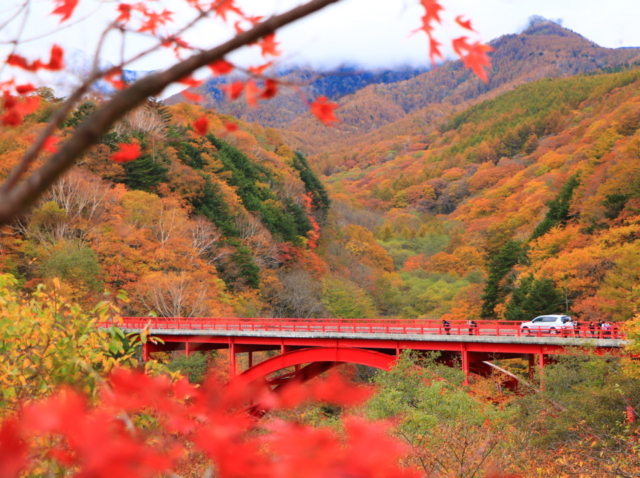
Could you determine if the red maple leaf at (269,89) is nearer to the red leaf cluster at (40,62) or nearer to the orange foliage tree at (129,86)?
the orange foliage tree at (129,86)

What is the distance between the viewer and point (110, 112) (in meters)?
1.31

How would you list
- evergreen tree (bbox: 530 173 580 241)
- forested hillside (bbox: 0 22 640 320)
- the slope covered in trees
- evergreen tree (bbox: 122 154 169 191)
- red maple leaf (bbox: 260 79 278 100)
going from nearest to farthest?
red maple leaf (bbox: 260 79 278 100) < forested hillside (bbox: 0 22 640 320) < evergreen tree (bbox: 122 154 169 191) < evergreen tree (bbox: 530 173 580 241) < the slope covered in trees

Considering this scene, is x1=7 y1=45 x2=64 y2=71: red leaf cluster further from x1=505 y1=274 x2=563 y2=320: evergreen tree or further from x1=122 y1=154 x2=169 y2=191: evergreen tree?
x1=122 y1=154 x2=169 y2=191: evergreen tree

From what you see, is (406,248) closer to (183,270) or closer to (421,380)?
(183,270)

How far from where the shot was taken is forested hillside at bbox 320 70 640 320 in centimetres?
2891

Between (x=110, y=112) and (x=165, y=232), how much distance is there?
32796mm

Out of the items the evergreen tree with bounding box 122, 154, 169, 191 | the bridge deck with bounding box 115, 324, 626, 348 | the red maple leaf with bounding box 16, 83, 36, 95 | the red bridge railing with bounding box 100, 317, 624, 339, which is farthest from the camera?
the evergreen tree with bounding box 122, 154, 169, 191

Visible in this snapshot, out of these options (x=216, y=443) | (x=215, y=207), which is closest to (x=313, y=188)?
(x=215, y=207)

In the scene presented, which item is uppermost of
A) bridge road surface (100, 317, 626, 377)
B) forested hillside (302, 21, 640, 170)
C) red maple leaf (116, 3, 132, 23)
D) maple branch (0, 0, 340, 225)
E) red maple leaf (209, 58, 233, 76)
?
forested hillside (302, 21, 640, 170)

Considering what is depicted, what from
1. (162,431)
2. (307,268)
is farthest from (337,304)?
(162,431)

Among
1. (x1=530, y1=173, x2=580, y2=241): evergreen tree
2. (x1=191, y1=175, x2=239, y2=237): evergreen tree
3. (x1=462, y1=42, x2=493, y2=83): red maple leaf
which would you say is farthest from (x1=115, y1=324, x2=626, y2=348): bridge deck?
(x1=530, y1=173, x2=580, y2=241): evergreen tree

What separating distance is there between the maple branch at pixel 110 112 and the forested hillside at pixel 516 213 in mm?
21193

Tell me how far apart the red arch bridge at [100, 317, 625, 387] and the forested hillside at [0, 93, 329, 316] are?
15.0ft

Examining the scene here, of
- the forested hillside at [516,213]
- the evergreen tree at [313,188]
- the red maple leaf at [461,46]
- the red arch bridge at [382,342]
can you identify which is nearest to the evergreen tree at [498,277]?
the forested hillside at [516,213]
